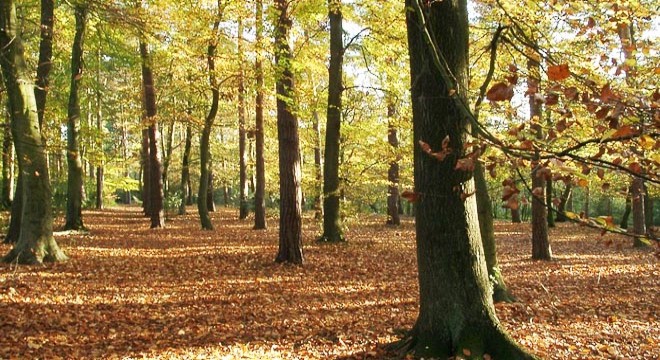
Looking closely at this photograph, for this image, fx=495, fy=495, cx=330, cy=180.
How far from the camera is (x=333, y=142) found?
47.4 ft

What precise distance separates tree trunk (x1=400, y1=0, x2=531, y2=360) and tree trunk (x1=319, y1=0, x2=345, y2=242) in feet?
31.0

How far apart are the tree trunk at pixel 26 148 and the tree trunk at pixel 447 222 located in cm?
791

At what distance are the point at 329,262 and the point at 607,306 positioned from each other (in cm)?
562

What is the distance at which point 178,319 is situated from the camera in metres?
6.94

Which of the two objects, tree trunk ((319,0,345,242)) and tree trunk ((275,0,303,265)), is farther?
tree trunk ((319,0,345,242))

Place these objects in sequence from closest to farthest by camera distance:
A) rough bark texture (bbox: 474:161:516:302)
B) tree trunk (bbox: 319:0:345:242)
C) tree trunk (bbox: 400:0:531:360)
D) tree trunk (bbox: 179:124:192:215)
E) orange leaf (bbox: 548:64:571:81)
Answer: orange leaf (bbox: 548:64:571:81), tree trunk (bbox: 400:0:531:360), rough bark texture (bbox: 474:161:516:302), tree trunk (bbox: 319:0:345:242), tree trunk (bbox: 179:124:192:215)

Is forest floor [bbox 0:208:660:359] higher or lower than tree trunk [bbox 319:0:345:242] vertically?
lower

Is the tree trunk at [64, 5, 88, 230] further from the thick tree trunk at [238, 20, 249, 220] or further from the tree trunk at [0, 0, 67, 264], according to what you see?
the thick tree trunk at [238, 20, 249, 220]

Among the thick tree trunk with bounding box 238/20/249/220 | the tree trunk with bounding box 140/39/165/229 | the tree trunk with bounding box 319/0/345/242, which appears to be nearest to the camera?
the tree trunk with bounding box 319/0/345/242

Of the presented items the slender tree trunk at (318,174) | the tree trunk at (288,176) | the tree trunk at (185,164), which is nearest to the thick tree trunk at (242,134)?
the tree trunk at (185,164)

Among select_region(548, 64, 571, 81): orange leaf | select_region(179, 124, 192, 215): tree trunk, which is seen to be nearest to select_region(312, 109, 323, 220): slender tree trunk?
select_region(179, 124, 192, 215): tree trunk

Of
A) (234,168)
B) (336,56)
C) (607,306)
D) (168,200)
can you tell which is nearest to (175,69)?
(336,56)

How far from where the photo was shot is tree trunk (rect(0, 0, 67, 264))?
9492 millimetres

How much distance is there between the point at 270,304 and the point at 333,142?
7.40 metres
